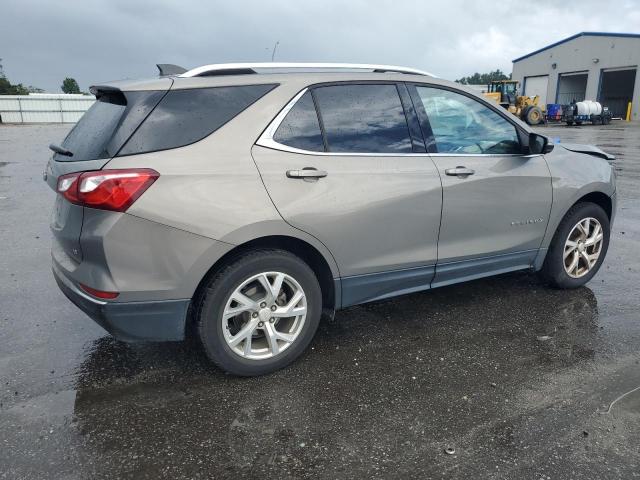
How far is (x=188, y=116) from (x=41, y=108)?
Result: 51.9 m

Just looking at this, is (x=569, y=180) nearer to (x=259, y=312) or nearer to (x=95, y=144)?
(x=259, y=312)

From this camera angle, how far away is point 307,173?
309 centimetres

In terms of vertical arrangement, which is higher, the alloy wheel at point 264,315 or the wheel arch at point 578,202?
the wheel arch at point 578,202

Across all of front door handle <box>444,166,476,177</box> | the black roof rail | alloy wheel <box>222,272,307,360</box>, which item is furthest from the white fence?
alloy wheel <box>222,272,307,360</box>

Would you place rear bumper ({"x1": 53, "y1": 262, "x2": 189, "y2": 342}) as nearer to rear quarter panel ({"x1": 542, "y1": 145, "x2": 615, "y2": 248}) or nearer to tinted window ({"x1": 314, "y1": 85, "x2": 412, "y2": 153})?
tinted window ({"x1": 314, "y1": 85, "x2": 412, "y2": 153})

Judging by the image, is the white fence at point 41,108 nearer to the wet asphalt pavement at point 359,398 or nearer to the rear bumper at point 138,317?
the wet asphalt pavement at point 359,398

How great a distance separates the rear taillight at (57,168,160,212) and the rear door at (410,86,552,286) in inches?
77.6

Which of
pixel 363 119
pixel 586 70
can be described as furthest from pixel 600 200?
pixel 586 70

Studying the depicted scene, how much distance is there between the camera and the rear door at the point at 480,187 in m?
3.71

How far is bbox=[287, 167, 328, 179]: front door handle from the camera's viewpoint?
305 centimetres

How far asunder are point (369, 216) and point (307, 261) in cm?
49

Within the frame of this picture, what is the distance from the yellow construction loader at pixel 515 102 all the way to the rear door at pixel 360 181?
3313 centimetres

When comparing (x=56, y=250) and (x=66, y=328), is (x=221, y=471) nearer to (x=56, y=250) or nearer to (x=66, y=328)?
(x=56, y=250)


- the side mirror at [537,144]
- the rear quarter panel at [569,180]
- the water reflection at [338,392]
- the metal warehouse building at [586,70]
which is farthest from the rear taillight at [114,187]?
the metal warehouse building at [586,70]
